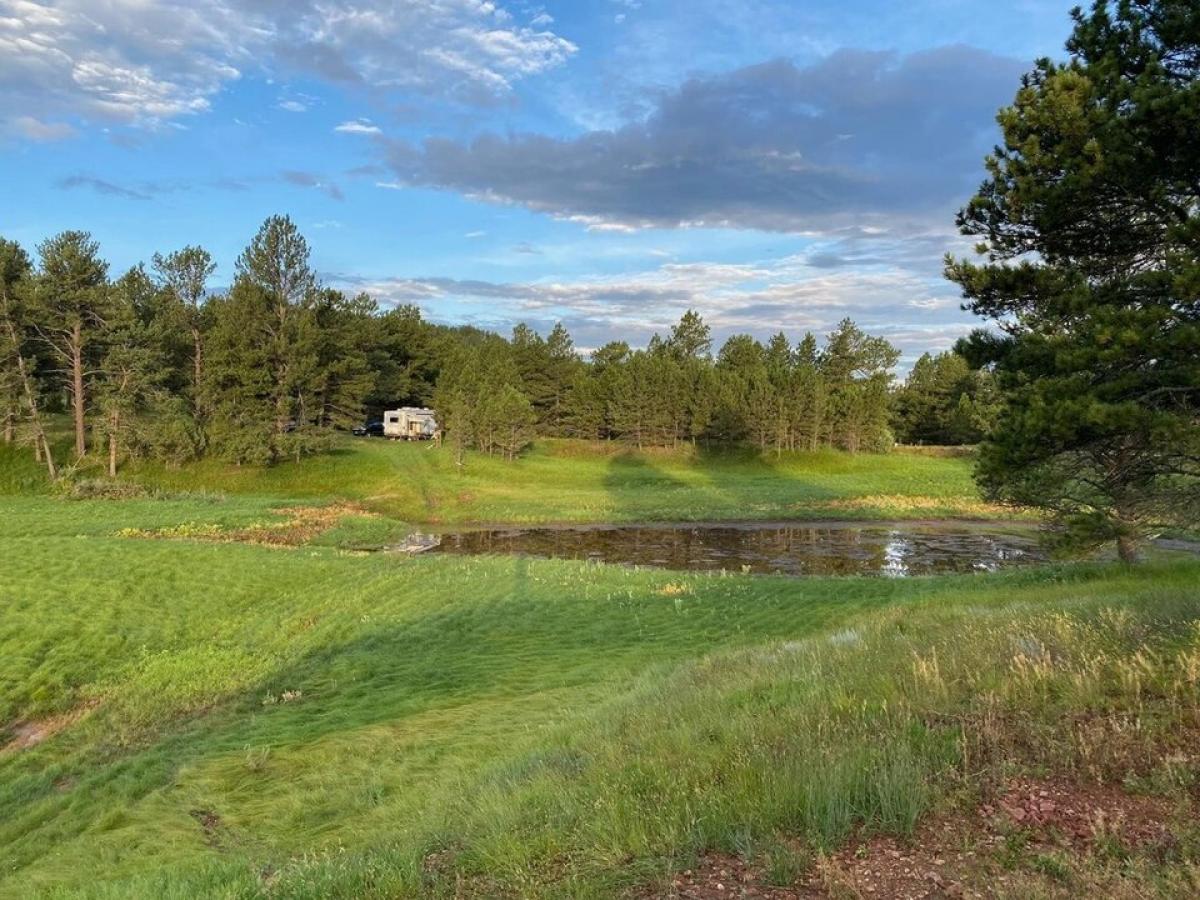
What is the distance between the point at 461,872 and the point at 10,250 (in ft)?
215

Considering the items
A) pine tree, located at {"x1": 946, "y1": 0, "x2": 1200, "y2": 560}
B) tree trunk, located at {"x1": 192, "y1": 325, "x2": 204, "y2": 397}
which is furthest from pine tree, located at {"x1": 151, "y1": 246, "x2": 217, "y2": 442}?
pine tree, located at {"x1": 946, "y1": 0, "x2": 1200, "y2": 560}

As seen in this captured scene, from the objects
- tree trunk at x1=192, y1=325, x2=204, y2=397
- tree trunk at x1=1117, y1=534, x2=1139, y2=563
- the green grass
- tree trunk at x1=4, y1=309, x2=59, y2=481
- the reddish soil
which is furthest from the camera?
tree trunk at x1=192, y1=325, x2=204, y2=397

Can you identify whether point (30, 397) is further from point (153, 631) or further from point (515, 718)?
point (515, 718)

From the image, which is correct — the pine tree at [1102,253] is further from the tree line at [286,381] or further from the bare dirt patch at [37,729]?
the tree line at [286,381]

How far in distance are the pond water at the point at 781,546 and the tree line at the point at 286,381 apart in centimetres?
2460

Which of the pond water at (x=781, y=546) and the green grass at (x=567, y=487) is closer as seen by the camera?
the pond water at (x=781, y=546)

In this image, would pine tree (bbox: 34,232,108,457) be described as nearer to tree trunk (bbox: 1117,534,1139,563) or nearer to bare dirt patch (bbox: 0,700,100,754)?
bare dirt patch (bbox: 0,700,100,754)

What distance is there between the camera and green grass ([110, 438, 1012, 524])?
1950 inches

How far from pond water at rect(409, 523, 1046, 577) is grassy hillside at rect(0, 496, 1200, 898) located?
12689mm

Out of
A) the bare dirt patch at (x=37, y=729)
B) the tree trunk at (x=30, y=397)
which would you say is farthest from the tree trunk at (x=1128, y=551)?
the tree trunk at (x=30, y=397)

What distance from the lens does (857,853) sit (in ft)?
14.9

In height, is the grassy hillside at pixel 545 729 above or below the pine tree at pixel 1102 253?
below

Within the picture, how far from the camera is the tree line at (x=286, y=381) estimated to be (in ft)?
169

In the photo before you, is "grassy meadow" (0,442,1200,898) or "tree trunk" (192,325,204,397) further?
"tree trunk" (192,325,204,397)
